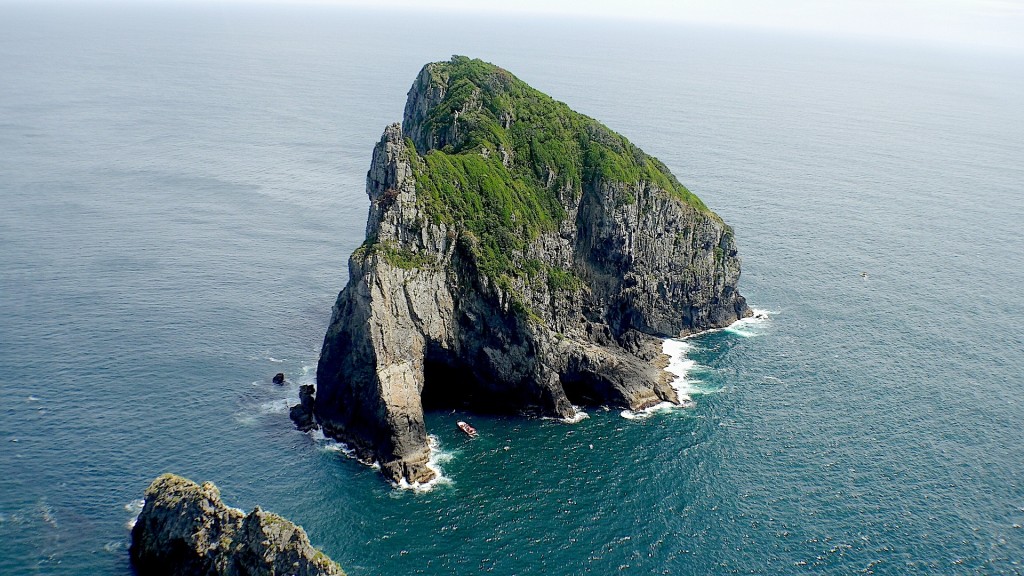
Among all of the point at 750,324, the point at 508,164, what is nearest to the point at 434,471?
the point at 508,164

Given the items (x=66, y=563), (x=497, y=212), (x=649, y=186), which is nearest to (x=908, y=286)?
(x=649, y=186)

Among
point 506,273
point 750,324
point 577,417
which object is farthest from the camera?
point 750,324

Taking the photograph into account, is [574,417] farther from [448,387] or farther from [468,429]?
[448,387]

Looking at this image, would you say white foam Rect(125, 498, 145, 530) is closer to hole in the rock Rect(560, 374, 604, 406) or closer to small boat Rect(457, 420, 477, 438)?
small boat Rect(457, 420, 477, 438)

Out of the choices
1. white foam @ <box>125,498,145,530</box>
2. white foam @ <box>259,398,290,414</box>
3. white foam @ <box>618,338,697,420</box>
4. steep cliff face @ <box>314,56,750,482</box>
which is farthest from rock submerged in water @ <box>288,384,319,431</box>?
white foam @ <box>618,338,697,420</box>

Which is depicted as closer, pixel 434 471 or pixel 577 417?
pixel 434 471

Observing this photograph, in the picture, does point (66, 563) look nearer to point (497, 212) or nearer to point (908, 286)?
point (497, 212)

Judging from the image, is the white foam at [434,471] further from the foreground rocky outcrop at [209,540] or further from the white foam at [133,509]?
the white foam at [133,509]
